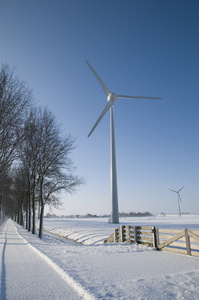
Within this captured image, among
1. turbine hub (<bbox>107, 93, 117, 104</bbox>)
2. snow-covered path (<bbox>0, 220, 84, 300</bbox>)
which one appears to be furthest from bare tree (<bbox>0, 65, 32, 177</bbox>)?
turbine hub (<bbox>107, 93, 117, 104</bbox>)

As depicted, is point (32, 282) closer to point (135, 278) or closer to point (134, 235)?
point (135, 278)

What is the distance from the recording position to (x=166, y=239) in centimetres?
944

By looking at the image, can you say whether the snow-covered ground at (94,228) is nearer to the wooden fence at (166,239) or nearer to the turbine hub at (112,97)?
the wooden fence at (166,239)

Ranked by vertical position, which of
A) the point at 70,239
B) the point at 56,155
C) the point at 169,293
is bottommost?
the point at 70,239

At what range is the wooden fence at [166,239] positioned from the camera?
25.4ft

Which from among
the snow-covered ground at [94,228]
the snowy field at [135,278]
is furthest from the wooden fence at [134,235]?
the snowy field at [135,278]

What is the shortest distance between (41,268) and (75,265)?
100 centimetres

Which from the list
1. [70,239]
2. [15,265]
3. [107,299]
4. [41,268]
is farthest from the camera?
[70,239]

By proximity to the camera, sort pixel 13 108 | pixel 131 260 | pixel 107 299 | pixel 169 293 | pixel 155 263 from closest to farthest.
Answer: pixel 107 299, pixel 169 293, pixel 155 263, pixel 131 260, pixel 13 108

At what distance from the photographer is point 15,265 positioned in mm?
6207

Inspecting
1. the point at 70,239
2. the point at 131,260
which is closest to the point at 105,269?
the point at 131,260

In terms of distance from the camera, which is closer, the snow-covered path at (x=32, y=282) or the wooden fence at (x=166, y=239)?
the snow-covered path at (x=32, y=282)

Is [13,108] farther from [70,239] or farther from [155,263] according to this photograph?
[70,239]

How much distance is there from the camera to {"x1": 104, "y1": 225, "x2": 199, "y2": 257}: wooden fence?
7.74 meters
